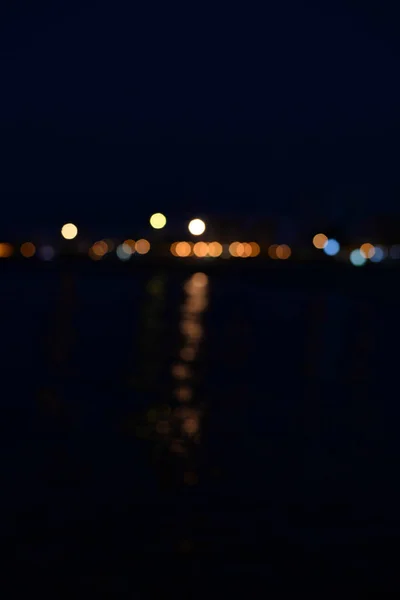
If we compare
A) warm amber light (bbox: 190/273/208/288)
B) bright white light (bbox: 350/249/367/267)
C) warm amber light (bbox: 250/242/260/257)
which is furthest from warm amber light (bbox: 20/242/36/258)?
warm amber light (bbox: 190/273/208/288)

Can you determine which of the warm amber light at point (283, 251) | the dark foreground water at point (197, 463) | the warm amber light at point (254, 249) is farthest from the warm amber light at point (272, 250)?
the dark foreground water at point (197, 463)

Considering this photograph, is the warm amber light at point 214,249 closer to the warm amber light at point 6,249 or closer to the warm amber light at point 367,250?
the warm amber light at point 367,250

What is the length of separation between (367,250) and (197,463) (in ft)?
388

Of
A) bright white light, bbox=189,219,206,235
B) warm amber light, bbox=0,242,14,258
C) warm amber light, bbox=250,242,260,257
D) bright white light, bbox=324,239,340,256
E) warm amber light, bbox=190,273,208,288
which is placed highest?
bright white light, bbox=189,219,206,235

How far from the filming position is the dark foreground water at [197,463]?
286 inches

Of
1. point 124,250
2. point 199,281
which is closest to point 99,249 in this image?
point 124,250

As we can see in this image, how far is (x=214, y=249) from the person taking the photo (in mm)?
136750

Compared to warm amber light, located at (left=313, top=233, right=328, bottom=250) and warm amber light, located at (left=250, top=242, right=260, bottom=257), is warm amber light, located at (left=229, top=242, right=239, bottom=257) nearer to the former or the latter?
warm amber light, located at (left=250, top=242, right=260, bottom=257)

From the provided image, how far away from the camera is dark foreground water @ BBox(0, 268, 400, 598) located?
727 centimetres

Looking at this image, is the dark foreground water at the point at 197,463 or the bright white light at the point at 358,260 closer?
the dark foreground water at the point at 197,463

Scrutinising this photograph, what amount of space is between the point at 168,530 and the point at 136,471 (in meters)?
2.00

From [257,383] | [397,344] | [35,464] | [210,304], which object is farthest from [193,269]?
[35,464]

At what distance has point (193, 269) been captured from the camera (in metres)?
83.6

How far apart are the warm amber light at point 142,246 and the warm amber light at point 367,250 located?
26.3 metres
